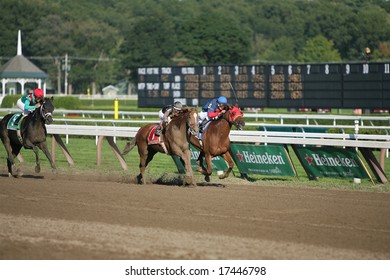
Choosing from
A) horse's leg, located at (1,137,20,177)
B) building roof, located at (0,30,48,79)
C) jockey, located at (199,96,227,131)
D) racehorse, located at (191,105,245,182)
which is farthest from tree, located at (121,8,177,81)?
racehorse, located at (191,105,245,182)

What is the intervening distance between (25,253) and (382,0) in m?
108

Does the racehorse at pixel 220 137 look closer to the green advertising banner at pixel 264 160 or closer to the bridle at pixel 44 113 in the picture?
the green advertising banner at pixel 264 160

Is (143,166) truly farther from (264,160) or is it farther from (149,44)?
(149,44)

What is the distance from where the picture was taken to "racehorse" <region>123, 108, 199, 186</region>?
1356cm

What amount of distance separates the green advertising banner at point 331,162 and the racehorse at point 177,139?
7.58 ft

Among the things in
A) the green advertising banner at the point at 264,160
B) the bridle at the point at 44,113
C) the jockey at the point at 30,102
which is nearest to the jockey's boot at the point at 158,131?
the green advertising banner at the point at 264,160

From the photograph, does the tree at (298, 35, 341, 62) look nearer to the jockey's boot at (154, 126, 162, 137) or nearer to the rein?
the rein

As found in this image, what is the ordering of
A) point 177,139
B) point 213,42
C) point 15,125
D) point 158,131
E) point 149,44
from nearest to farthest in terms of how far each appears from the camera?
point 177,139 < point 158,131 < point 15,125 < point 213,42 < point 149,44

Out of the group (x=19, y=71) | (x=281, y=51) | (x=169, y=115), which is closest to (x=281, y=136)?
(x=169, y=115)

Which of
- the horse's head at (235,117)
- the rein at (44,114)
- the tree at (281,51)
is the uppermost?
the horse's head at (235,117)

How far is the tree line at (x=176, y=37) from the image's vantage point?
2709 inches

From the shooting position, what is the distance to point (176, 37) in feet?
283

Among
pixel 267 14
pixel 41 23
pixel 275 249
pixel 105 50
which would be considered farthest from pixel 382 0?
pixel 275 249

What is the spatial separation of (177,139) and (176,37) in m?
73.2
